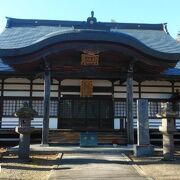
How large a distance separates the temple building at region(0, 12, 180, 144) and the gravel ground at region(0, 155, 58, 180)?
10.6 ft

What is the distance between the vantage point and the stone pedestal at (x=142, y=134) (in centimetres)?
1381

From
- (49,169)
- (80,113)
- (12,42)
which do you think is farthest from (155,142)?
(12,42)

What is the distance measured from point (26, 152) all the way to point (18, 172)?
8.00 ft

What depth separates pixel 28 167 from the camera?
36.7 ft

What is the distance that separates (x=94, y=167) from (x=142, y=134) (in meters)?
3.69

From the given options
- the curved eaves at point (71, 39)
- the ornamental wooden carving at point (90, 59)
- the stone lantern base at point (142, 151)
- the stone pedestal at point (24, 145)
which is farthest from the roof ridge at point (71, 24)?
the stone pedestal at point (24, 145)

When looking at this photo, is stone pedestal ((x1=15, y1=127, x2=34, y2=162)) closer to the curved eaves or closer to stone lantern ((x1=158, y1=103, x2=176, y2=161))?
the curved eaves

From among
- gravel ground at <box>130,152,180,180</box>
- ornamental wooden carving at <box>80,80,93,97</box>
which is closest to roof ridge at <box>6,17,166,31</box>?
ornamental wooden carving at <box>80,80,93,97</box>

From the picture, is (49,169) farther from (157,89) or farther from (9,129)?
(157,89)

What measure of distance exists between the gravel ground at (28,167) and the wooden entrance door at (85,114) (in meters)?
6.71

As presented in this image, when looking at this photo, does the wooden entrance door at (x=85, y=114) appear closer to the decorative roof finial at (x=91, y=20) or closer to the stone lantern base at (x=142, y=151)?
the decorative roof finial at (x=91, y=20)

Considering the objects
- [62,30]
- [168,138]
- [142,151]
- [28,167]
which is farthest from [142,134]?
[62,30]

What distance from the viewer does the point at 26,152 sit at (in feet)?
41.7

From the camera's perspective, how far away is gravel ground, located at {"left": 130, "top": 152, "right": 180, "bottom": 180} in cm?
967
